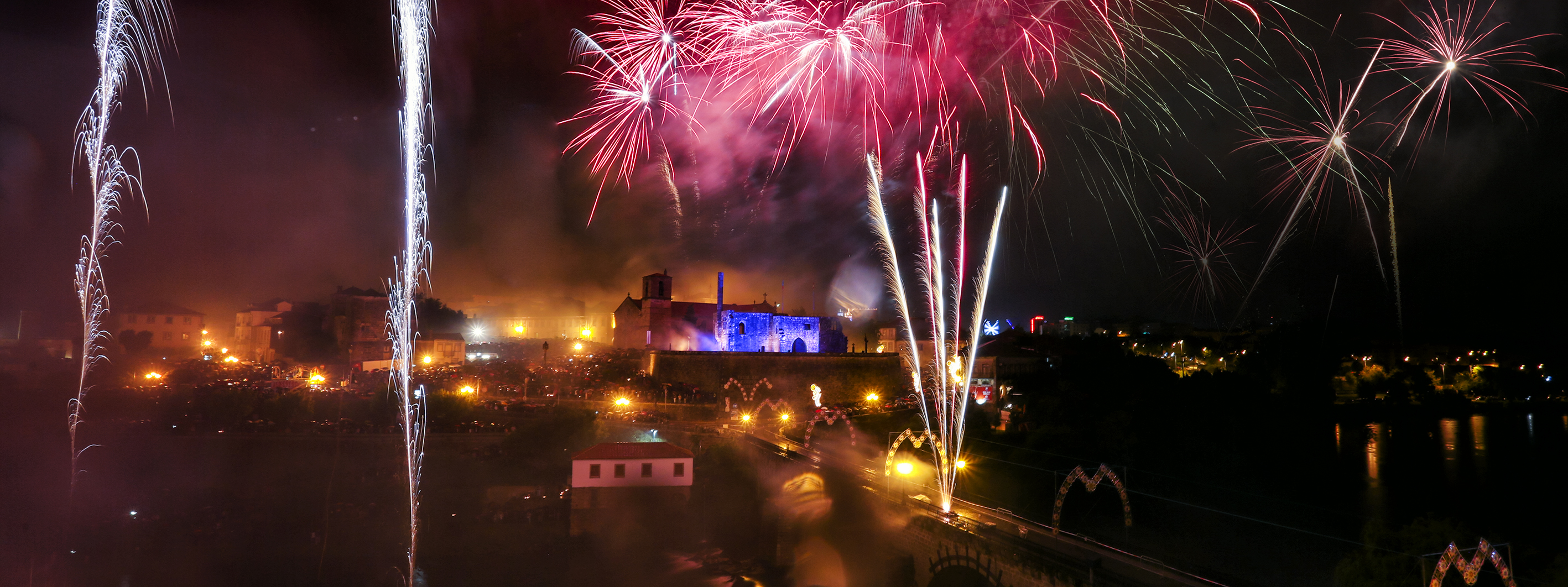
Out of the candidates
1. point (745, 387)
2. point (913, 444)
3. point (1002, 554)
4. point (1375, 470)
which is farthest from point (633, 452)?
point (1375, 470)

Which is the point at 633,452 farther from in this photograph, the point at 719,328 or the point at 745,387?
the point at 719,328

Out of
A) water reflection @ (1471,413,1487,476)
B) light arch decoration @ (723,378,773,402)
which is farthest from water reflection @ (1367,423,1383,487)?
light arch decoration @ (723,378,773,402)

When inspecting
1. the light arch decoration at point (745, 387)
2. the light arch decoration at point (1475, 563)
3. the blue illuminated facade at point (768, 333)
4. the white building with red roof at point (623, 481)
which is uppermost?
the blue illuminated facade at point (768, 333)

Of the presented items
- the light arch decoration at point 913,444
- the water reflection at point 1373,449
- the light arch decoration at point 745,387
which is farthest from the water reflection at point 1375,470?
the light arch decoration at point 745,387

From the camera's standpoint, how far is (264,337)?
33.3 metres

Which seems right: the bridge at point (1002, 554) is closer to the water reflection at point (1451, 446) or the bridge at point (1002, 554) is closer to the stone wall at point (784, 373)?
the stone wall at point (784, 373)

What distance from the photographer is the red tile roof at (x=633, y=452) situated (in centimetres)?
1495

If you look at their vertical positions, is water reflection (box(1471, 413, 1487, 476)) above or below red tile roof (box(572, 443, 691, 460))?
below

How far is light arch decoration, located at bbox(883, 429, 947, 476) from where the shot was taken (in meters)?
13.5

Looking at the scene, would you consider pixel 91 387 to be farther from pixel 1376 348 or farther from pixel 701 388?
pixel 1376 348

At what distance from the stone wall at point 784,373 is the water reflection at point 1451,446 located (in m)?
17.5

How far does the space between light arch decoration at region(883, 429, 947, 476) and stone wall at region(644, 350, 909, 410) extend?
5.84 m

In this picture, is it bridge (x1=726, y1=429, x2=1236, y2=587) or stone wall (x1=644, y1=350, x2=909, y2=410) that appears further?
stone wall (x1=644, y1=350, x2=909, y2=410)

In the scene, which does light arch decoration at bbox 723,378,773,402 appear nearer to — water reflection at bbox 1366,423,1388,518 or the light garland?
the light garland
